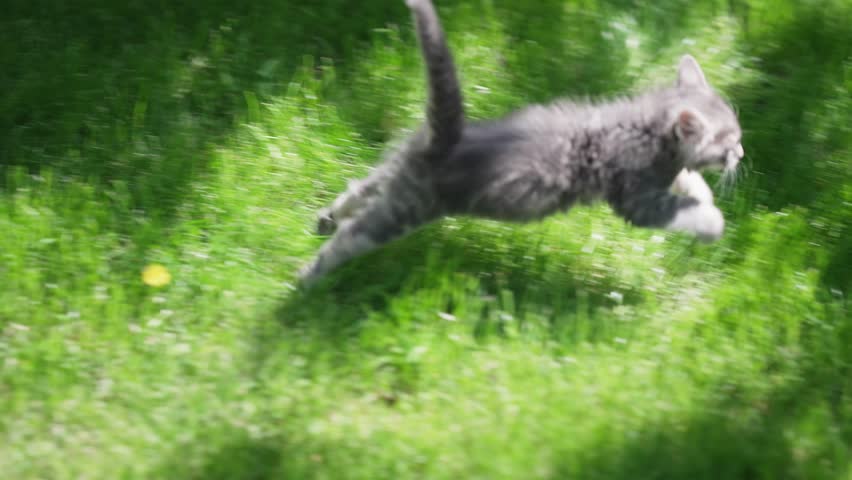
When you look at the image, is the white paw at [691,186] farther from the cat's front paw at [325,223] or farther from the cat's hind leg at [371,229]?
the cat's front paw at [325,223]

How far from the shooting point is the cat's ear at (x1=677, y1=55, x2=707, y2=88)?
158 inches

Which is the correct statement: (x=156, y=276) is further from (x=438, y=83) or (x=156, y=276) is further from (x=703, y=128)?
(x=703, y=128)

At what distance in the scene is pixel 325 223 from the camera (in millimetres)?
4055

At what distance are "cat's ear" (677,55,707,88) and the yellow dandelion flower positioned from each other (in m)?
2.35

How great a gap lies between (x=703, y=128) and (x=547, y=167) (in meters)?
0.66

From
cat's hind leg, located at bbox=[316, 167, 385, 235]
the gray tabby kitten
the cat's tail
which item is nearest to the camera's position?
the cat's tail

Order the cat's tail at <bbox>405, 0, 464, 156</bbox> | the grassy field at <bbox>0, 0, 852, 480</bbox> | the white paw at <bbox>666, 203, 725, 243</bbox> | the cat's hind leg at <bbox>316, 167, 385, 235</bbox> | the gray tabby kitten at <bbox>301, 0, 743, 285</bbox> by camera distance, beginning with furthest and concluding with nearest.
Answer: the cat's hind leg at <bbox>316, 167, 385, 235</bbox>
the white paw at <bbox>666, 203, 725, 243</bbox>
the gray tabby kitten at <bbox>301, 0, 743, 285</bbox>
the cat's tail at <bbox>405, 0, 464, 156</bbox>
the grassy field at <bbox>0, 0, 852, 480</bbox>

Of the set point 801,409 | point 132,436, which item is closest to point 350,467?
point 132,436

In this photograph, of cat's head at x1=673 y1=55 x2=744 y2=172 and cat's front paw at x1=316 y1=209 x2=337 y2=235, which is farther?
cat's front paw at x1=316 y1=209 x2=337 y2=235

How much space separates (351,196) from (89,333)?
46.8 inches

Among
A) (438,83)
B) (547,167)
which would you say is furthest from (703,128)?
(438,83)

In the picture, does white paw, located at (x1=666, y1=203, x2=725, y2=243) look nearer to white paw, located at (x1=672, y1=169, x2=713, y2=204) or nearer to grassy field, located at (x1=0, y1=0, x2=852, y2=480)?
white paw, located at (x1=672, y1=169, x2=713, y2=204)

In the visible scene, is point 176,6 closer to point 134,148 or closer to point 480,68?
point 134,148

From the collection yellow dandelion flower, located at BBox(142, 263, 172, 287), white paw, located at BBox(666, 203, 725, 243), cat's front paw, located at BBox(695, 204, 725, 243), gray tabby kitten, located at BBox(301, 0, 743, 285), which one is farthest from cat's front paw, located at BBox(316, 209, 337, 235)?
cat's front paw, located at BBox(695, 204, 725, 243)
